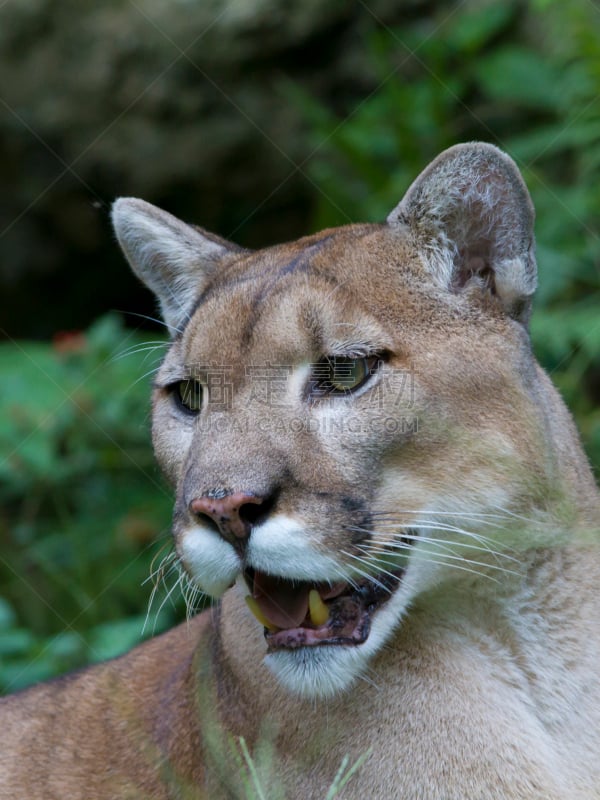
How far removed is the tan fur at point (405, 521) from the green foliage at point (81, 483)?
76.7 inches

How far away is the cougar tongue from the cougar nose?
21 centimetres

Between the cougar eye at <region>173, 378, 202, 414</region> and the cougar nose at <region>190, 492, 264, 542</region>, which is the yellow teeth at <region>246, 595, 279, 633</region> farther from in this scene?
the cougar eye at <region>173, 378, 202, 414</region>

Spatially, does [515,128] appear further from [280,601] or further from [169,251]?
[280,601]

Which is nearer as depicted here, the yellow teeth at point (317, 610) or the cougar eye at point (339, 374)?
the yellow teeth at point (317, 610)

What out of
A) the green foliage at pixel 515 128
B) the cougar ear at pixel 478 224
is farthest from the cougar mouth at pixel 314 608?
the green foliage at pixel 515 128

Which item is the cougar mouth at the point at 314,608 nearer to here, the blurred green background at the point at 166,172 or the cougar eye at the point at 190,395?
the cougar eye at the point at 190,395

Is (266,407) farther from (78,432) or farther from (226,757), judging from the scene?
(78,432)

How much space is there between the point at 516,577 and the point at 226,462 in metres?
0.79

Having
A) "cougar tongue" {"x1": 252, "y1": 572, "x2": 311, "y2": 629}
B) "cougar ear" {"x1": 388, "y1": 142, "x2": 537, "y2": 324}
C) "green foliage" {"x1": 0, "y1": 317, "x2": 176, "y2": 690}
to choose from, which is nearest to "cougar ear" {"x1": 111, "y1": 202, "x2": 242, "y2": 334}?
"cougar ear" {"x1": 388, "y1": 142, "x2": 537, "y2": 324}

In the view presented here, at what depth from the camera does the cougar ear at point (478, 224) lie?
2869mm

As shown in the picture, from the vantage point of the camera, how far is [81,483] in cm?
592

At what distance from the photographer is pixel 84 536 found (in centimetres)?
575

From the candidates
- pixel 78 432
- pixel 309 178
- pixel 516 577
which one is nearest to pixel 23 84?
pixel 309 178

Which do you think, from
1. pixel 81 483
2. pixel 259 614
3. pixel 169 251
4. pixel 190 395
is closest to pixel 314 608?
pixel 259 614
